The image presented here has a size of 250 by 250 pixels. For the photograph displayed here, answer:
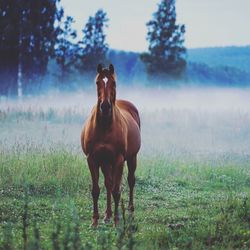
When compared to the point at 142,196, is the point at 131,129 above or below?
above

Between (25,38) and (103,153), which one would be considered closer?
(103,153)

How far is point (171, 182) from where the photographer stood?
12.9m

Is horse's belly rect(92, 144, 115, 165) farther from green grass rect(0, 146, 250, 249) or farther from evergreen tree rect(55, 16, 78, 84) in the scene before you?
evergreen tree rect(55, 16, 78, 84)

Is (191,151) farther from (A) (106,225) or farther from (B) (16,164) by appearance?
(A) (106,225)

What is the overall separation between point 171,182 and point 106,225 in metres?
4.74

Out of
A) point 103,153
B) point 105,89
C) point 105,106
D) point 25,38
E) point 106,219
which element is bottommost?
point 106,219

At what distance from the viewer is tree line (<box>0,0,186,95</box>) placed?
35969 millimetres

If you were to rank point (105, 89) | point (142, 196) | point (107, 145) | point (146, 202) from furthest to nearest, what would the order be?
point (142, 196), point (146, 202), point (107, 145), point (105, 89)

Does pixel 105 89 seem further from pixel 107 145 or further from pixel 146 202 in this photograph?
pixel 146 202

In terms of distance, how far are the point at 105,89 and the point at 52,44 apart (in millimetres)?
32146

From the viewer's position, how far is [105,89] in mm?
7773

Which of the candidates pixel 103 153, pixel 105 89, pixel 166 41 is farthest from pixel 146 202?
pixel 166 41

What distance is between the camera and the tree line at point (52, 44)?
36.0 metres

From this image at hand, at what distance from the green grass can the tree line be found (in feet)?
72.9
